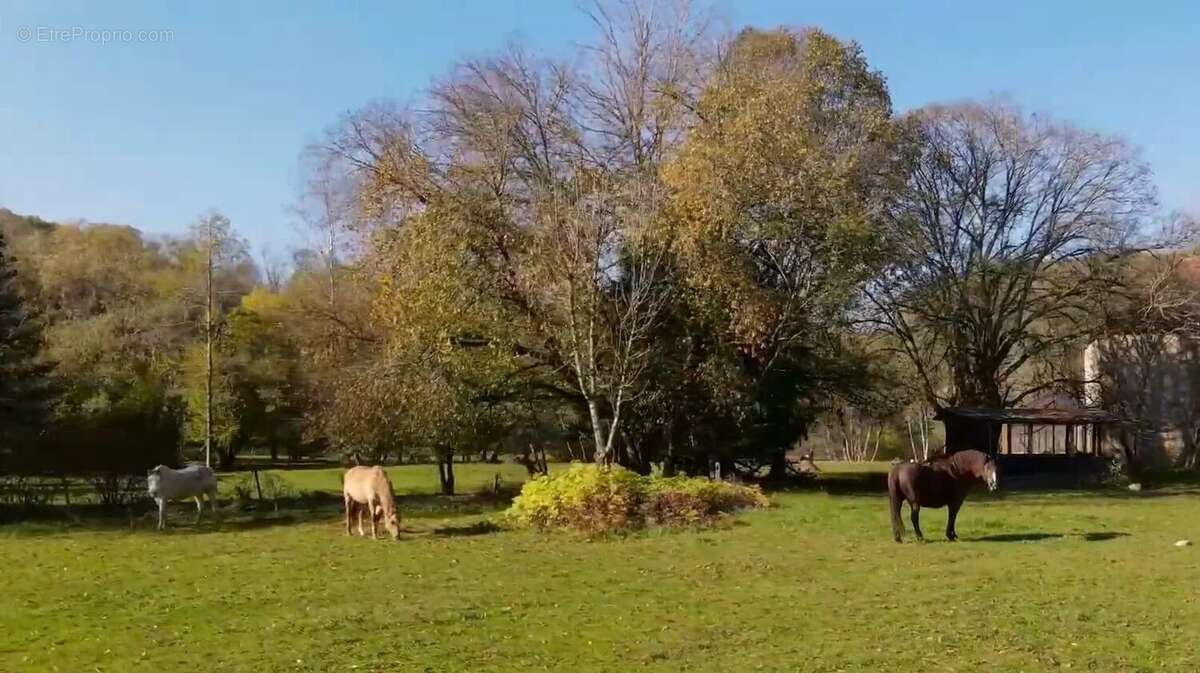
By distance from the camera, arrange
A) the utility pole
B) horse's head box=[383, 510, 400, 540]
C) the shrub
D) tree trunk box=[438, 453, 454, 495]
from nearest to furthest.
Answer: horse's head box=[383, 510, 400, 540]
the shrub
tree trunk box=[438, 453, 454, 495]
the utility pole

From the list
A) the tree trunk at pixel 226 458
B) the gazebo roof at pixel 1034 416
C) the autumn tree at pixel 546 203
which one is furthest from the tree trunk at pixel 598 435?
the tree trunk at pixel 226 458

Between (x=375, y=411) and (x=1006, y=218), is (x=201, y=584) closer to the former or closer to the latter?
(x=375, y=411)

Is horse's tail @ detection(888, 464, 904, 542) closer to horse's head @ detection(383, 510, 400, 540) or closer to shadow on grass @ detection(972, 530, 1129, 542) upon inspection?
shadow on grass @ detection(972, 530, 1129, 542)

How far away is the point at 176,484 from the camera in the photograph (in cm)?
1977

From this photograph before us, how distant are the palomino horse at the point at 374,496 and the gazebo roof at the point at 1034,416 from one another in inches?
797

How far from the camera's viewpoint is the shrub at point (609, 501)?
17516 millimetres

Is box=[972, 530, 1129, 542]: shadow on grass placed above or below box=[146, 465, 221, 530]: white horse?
below

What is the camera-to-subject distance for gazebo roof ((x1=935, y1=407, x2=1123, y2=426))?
3127cm

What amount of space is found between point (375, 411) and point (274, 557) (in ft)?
32.3

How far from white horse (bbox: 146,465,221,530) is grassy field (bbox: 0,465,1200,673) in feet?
4.23

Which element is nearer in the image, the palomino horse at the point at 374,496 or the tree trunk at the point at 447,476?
the palomino horse at the point at 374,496

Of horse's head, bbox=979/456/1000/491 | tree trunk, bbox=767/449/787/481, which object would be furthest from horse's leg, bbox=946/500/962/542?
tree trunk, bbox=767/449/787/481

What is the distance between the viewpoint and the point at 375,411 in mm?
24000

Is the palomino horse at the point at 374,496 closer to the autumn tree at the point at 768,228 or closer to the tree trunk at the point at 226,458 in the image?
the autumn tree at the point at 768,228
